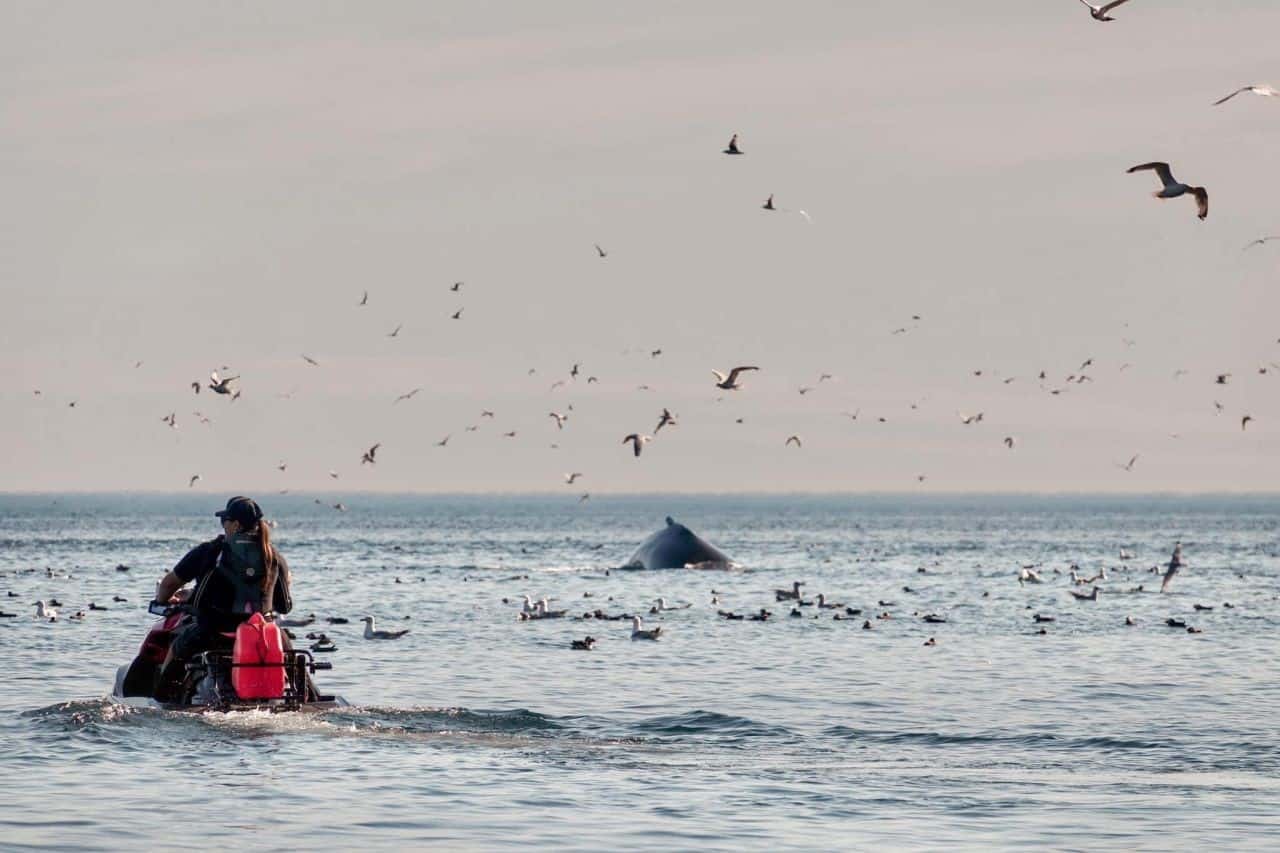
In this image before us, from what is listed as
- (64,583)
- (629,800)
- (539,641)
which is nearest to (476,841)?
(629,800)

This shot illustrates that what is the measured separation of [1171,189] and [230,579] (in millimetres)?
17843

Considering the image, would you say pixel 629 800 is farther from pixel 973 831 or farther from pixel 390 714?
pixel 390 714

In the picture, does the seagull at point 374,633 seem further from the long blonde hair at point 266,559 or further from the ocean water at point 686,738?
the long blonde hair at point 266,559

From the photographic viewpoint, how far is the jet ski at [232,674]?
2291 centimetres

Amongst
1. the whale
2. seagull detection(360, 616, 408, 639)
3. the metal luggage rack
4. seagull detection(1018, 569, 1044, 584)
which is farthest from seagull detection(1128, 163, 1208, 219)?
the whale

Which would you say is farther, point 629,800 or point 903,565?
point 903,565

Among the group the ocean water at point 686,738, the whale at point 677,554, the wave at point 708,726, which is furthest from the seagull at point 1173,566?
the wave at point 708,726

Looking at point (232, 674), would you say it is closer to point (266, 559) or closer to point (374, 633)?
point (266, 559)

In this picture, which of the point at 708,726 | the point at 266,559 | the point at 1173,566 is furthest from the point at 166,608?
the point at 1173,566

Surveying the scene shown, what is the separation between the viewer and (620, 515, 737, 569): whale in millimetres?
102562

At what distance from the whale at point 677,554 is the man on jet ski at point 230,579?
258 ft

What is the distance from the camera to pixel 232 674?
2303 cm

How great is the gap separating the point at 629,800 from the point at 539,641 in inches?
1082

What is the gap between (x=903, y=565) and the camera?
110062 mm
